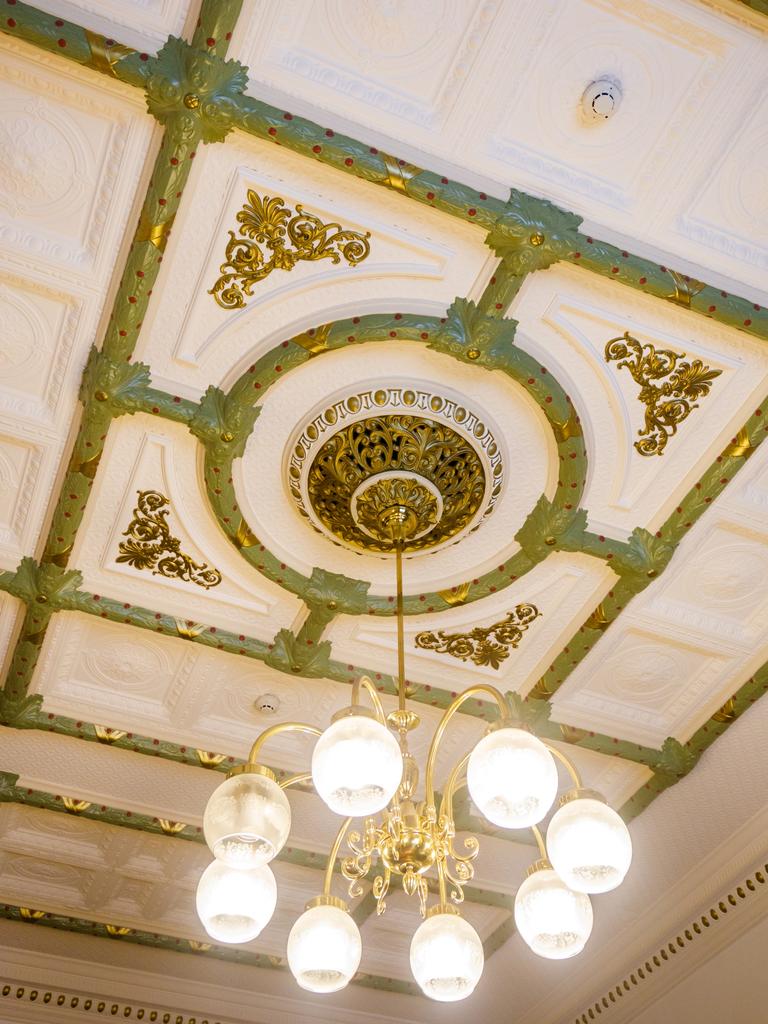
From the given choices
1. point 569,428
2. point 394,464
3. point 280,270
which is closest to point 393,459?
point 394,464

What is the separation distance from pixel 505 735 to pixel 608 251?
5.93ft

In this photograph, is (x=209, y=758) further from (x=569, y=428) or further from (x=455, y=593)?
(x=569, y=428)

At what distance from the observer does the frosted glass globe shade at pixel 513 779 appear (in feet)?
8.50

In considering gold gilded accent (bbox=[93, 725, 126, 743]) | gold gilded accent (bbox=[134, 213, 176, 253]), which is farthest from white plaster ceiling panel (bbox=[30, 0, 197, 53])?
gold gilded accent (bbox=[93, 725, 126, 743])

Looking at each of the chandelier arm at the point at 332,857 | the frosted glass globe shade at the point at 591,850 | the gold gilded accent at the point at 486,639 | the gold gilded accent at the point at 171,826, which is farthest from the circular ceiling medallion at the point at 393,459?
the gold gilded accent at the point at 171,826

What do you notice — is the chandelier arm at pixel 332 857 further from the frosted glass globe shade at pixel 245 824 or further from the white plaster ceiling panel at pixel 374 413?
the white plaster ceiling panel at pixel 374 413

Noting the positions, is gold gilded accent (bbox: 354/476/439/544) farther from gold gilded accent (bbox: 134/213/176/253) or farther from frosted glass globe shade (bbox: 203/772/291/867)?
frosted glass globe shade (bbox: 203/772/291/867)

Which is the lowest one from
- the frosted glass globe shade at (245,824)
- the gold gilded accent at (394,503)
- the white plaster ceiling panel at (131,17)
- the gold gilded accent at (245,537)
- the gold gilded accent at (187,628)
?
the frosted glass globe shade at (245,824)

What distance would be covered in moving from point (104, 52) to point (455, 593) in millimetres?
2636

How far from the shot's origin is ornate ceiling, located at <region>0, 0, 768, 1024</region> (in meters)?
3.11

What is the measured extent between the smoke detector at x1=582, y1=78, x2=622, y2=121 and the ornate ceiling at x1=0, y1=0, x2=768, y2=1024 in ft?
0.15

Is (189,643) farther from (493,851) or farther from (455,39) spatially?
(455,39)

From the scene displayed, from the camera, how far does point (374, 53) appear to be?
3094 millimetres

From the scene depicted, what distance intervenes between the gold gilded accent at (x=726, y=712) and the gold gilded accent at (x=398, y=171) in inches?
123
